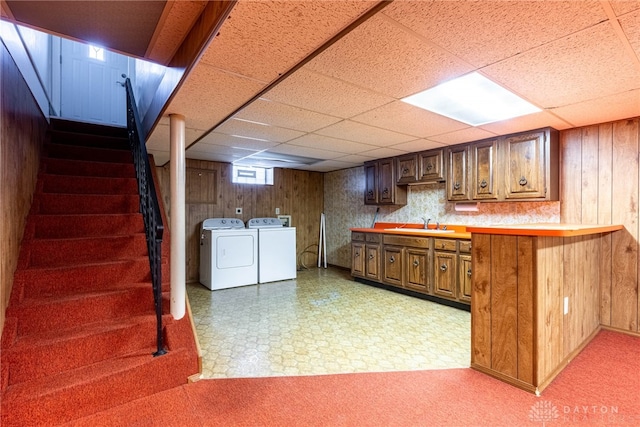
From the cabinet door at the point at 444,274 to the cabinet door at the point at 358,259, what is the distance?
1.30 m

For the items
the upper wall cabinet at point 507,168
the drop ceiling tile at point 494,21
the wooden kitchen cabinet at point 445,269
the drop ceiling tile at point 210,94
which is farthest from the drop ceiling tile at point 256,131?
the wooden kitchen cabinet at point 445,269

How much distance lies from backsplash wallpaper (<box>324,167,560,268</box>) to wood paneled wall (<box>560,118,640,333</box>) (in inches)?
12.1

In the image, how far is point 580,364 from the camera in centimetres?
223

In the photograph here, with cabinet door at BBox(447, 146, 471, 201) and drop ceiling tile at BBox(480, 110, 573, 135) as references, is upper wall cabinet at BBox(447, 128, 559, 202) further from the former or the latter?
drop ceiling tile at BBox(480, 110, 573, 135)

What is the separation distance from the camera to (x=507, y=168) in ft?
11.0

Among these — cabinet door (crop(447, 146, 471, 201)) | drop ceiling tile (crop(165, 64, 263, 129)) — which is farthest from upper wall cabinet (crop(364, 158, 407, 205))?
drop ceiling tile (crop(165, 64, 263, 129))

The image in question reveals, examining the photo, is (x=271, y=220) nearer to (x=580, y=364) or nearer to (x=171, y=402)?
(x=171, y=402)

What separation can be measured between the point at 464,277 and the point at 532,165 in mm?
1427

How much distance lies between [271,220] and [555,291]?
4365 mm

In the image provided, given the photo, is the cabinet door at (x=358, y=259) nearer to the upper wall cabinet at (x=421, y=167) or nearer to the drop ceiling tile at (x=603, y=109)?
the upper wall cabinet at (x=421, y=167)

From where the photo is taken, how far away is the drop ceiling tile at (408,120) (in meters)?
2.50

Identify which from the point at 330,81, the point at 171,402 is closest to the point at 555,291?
the point at 330,81

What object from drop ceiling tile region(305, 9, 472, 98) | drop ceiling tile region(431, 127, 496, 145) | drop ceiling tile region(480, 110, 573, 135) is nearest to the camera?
drop ceiling tile region(305, 9, 472, 98)

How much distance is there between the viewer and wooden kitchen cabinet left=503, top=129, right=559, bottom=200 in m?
3.06
